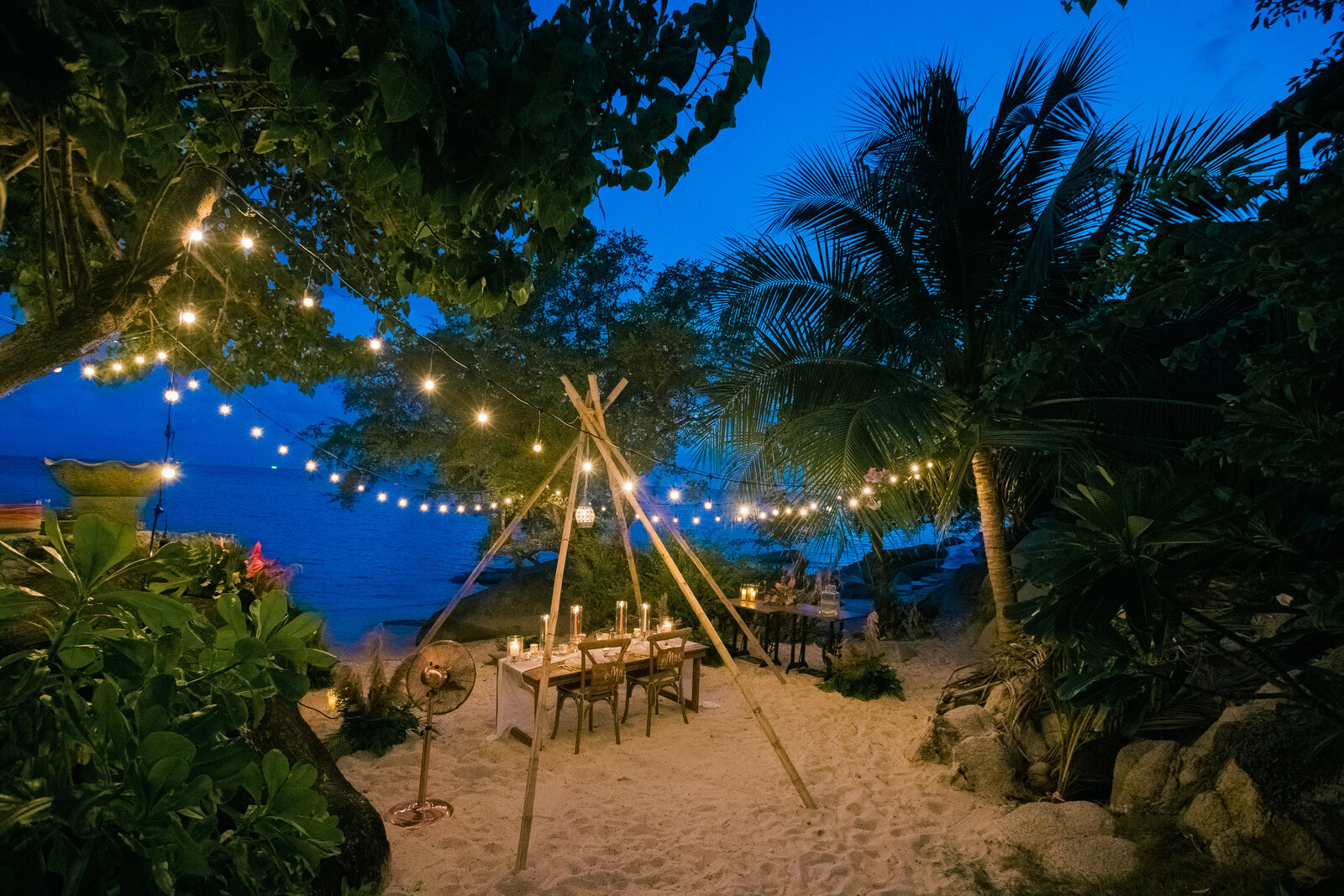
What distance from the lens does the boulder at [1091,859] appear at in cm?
364

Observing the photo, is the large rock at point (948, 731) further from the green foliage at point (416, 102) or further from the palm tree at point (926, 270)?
the green foliage at point (416, 102)

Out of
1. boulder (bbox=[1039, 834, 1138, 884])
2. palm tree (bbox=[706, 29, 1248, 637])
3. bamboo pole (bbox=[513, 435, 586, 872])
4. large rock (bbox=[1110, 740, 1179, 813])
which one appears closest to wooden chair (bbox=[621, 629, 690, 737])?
bamboo pole (bbox=[513, 435, 586, 872])

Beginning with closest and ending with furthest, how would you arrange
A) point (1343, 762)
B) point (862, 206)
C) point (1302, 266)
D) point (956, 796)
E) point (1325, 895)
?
point (1302, 266), point (1325, 895), point (1343, 762), point (956, 796), point (862, 206)

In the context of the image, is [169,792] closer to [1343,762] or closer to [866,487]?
[1343,762]

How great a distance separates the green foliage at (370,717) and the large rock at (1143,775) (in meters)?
5.72

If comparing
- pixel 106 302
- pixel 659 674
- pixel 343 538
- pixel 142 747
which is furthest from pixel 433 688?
pixel 343 538

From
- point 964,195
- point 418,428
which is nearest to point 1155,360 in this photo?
point 964,195

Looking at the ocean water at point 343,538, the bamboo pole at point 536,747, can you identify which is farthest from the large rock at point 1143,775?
the bamboo pole at point 536,747

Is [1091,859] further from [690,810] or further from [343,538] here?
[343,538]

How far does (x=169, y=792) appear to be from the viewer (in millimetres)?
659

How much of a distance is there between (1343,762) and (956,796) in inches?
92.0

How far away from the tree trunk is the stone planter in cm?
75

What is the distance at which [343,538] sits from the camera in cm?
4209

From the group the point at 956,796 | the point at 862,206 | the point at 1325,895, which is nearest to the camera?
the point at 1325,895
